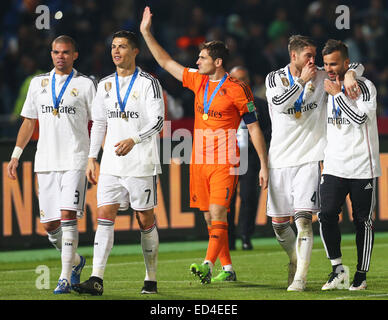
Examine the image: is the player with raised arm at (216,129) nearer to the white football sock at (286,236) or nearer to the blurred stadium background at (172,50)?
the white football sock at (286,236)

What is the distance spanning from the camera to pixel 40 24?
622 inches

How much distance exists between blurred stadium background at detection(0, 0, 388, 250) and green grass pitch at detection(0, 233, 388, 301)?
1.22 ft

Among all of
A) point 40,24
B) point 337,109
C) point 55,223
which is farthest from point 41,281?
point 40,24

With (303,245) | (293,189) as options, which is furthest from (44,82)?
(303,245)

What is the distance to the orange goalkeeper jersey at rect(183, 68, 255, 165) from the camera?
9.92 metres

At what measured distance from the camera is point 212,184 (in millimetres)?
9930

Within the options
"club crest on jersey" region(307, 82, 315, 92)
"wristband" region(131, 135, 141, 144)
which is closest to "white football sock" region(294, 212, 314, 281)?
"club crest on jersey" region(307, 82, 315, 92)

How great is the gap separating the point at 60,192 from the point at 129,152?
927 millimetres

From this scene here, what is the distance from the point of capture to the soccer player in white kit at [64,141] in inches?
379

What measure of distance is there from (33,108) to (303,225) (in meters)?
2.88

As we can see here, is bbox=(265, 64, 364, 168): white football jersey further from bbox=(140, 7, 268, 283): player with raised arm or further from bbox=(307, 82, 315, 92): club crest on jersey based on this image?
bbox=(140, 7, 268, 283): player with raised arm

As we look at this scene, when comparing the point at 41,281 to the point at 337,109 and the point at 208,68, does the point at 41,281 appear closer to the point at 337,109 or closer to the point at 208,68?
the point at 208,68

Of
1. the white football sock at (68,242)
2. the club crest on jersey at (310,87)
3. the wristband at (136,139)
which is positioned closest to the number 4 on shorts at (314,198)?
the club crest on jersey at (310,87)

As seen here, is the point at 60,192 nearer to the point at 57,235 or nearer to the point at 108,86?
the point at 57,235
